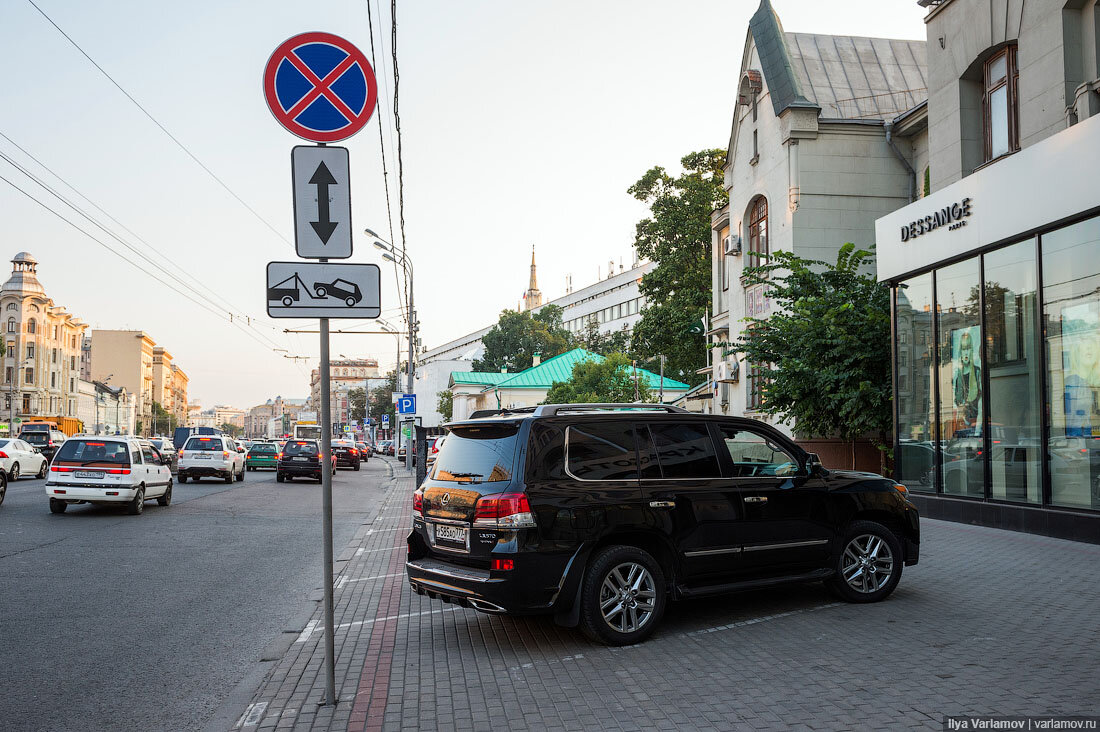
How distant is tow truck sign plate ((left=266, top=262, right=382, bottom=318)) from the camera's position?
521cm

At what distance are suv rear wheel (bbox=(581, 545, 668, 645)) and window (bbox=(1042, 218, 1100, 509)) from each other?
7.91 meters

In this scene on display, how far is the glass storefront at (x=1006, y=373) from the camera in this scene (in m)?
11.6

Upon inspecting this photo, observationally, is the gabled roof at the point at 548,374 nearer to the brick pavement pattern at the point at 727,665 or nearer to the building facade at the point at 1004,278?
the building facade at the point at 1004,278

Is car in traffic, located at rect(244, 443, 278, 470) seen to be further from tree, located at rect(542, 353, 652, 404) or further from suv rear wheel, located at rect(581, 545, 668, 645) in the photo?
suv rear wheel, located at rect(581, 545, 668, 645)

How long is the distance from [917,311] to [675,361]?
77.0 feet

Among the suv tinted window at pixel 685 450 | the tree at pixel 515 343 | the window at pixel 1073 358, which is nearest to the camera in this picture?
the suv tinted window at pixel 685 450

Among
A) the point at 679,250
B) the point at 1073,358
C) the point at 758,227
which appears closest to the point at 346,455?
the point at 679,250

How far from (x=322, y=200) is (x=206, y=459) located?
26930 mm

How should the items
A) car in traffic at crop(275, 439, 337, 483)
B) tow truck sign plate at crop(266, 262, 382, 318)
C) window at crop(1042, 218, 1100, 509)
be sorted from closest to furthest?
tow truck sign plate at crop(266, 262, 382, 318) < window at crop(1042, 218, 1100, 509) < car in traffic at crop(275, 439, 337, 483)

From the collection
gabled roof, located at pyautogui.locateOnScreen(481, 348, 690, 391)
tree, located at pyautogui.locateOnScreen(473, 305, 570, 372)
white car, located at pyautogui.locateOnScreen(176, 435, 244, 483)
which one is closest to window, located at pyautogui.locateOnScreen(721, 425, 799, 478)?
white car, located at pyautogui.locateOnScreen(176, 435, 244, 483)

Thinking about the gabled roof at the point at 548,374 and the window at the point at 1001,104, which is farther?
the gabled roof at the point at 548,374

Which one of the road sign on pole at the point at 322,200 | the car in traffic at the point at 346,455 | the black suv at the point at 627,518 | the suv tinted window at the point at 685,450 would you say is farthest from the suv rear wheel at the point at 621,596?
the car in traffic at the point at 346,455

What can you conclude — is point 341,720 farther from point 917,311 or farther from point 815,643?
point 917,311

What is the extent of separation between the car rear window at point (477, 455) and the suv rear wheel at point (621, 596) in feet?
3.23
